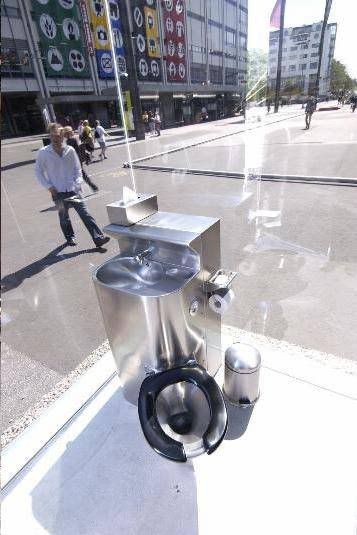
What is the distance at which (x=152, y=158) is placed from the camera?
10.8 metres

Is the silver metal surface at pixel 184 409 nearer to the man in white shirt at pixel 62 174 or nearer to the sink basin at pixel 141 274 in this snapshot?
the sink basin at pixel 141 274

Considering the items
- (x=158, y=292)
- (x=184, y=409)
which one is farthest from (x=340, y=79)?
(x=184, y=409)

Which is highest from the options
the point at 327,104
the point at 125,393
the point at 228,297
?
the point at 327,104

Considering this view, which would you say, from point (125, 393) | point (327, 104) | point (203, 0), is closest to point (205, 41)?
point (203, 0)

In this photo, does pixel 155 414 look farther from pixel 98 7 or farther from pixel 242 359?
pixel 98 7

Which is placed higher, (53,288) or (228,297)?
(228,297)

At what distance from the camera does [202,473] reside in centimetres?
168

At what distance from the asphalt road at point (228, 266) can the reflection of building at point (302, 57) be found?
6.51 ft

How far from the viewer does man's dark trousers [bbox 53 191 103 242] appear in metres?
3.96

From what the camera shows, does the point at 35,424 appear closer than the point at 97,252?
Yes

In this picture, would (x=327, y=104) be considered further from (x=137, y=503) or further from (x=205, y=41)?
(x=137, y=503)

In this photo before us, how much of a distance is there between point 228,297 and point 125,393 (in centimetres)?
102

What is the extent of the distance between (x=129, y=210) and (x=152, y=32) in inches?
51.2

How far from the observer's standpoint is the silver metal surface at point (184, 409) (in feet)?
5.24
